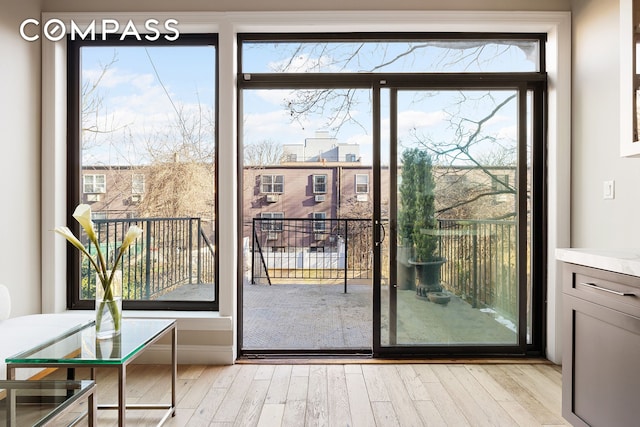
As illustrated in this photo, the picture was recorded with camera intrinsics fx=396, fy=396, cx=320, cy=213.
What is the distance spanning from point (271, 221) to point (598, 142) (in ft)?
13.1

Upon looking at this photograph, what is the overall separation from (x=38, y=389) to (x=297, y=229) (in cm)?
435

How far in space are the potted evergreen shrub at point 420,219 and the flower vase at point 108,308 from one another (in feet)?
6.36

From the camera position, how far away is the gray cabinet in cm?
148

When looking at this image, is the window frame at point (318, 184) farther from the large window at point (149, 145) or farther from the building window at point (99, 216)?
the building window at point (99, 216)

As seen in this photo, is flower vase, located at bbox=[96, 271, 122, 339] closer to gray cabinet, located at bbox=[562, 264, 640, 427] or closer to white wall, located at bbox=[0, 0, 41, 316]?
white wall, located at bbox=[0, 0, 41, 316]

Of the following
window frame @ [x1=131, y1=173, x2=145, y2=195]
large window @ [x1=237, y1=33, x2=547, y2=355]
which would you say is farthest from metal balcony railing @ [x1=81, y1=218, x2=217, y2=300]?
large window @ [x1=237, y1=33, x2=547, y2=355]

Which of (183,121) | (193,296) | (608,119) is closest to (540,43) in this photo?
(608,119)

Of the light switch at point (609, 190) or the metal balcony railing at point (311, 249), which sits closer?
the light switch at point (609, 190)

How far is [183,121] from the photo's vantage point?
3.06 m

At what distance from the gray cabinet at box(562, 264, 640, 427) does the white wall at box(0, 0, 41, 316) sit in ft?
10.7

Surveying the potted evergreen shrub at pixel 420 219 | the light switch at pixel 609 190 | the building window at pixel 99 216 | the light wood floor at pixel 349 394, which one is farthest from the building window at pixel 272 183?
the light switch at pixel 609 190

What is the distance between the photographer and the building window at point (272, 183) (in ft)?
16.6

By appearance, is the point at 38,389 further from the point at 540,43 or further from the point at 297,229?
the point at 297,229

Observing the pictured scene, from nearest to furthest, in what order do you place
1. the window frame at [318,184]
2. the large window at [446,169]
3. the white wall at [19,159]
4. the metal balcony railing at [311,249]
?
the white wall at [19,159] → the large window at [446,169] → the window frame at [318,184] → the metal balcony railing at [311,249]
